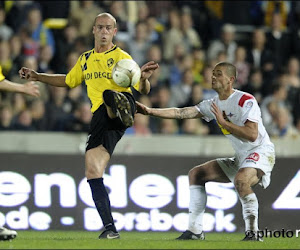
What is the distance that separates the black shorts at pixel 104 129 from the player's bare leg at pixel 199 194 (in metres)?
1.12

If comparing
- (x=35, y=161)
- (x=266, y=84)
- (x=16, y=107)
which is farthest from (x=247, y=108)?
(x=266, y=84)

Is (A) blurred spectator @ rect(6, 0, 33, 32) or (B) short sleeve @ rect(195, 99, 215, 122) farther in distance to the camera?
(A) blurred spectator @ rect(6, 0, 33, 32)

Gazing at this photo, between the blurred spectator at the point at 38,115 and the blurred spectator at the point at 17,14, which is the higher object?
the blurred spectator at the point at 17,14

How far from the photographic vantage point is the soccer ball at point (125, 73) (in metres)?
10.2

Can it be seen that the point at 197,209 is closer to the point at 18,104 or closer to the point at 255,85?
the point at 18,104

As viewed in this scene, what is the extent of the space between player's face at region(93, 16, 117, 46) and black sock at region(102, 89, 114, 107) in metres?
0.68

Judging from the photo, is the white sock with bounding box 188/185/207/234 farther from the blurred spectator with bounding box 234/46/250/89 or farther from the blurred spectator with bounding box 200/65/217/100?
the blurred spectator with bounding box 234/46/250/89

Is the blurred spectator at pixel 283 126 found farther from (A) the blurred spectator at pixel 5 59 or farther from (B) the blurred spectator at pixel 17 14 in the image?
(B) the blurred spectator at pixel 17 14

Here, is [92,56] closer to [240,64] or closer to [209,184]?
[209,184]

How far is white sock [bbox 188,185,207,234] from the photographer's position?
10.8 m

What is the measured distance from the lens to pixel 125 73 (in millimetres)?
10164

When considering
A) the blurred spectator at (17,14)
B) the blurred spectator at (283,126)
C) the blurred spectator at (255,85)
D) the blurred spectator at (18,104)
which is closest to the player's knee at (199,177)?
the blurred spectator at (18,104)

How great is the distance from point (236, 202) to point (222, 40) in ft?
15.4

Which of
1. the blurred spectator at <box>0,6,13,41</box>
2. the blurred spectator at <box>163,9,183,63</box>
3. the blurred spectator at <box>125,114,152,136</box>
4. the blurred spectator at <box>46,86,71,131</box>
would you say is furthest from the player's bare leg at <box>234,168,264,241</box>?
the blurred spectator at <box>0,6,13,41</box>
